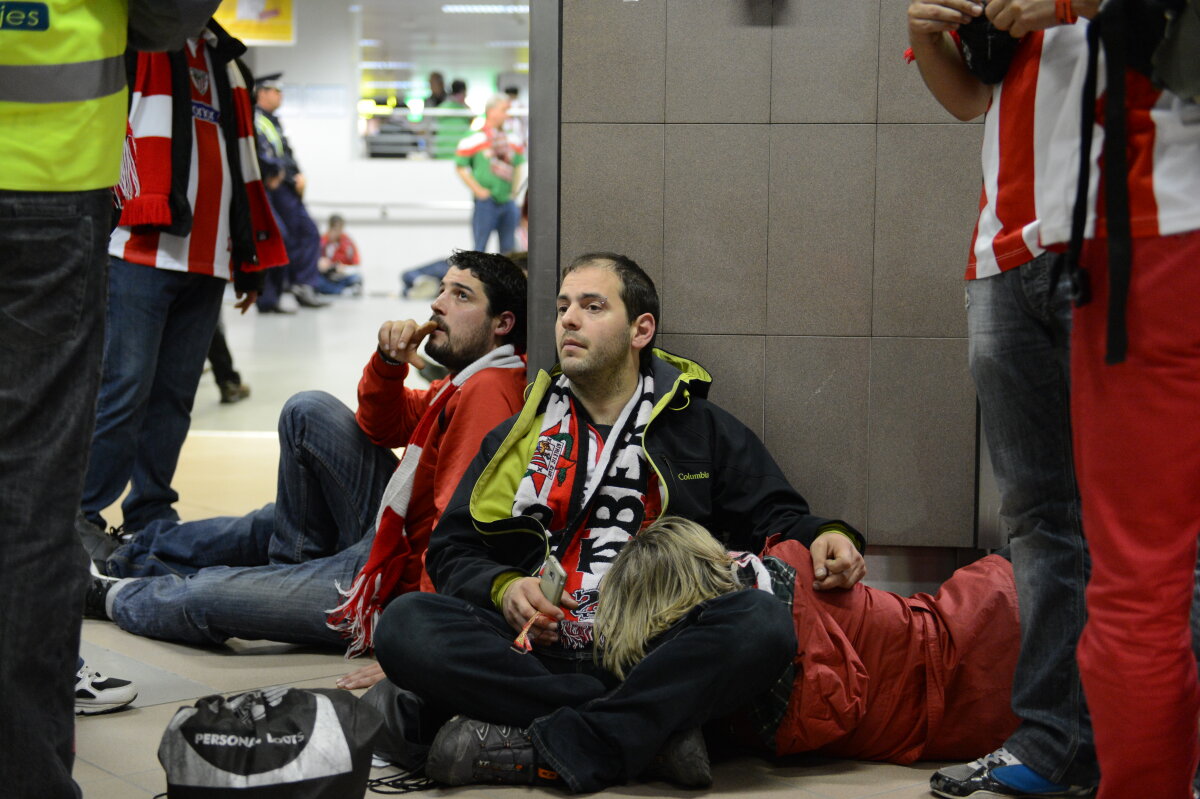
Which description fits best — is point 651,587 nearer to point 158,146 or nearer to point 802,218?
point 802,218

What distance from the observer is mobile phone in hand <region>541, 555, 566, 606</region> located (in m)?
2.22

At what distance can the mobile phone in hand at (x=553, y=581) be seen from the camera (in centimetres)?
222

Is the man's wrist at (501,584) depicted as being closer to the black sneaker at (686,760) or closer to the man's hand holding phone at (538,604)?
the man's hand holding phone at (538,604)

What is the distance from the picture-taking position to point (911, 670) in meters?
2.30

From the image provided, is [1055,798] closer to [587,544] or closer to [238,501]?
[587,544]

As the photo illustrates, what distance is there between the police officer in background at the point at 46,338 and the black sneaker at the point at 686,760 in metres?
0.95

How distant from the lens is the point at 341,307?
13516mm

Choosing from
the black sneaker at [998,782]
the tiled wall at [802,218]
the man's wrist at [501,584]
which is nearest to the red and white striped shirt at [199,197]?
the tiled wall at [802,218]

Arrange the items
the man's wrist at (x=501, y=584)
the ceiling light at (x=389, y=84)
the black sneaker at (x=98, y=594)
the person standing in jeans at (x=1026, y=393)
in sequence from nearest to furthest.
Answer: the person standing in jeans at (x=1026, y=393)
the man's wrist at (x=501, y=584)
the black sneaker at (x=98, y=594)
the ceiling light at (x=389, y=84)

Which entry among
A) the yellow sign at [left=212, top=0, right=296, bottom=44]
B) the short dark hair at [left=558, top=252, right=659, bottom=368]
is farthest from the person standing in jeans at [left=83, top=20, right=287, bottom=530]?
the yellow sign at [left=212, top=0, right=296, bottom=44]

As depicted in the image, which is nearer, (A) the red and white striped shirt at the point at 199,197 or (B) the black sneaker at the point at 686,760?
(B) the black sneaker at the point at 686,760

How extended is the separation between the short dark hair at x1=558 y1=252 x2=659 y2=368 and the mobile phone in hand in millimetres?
595

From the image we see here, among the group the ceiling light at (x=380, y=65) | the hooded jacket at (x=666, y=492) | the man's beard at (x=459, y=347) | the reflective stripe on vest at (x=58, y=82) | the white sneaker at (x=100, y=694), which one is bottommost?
the white sneaker at (x=100, y=694)

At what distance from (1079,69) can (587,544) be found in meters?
1.25
